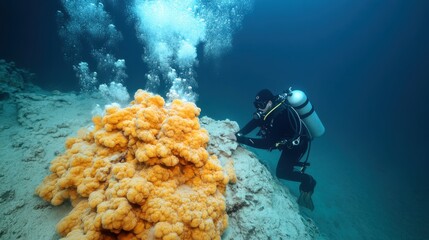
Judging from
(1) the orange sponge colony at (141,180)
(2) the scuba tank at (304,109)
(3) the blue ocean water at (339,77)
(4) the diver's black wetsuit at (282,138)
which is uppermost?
(3) the blue ocean water at (339,77)

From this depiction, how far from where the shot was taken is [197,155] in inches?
106

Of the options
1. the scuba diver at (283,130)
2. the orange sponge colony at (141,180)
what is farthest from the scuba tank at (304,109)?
the orange sponge colony at (141,180)

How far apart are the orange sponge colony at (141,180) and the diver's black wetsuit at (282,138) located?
6.21ft

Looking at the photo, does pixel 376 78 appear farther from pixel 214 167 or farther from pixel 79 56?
pixel 214 167

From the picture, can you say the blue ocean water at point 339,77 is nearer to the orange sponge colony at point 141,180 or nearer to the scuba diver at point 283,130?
the scuba diver at point 283,130

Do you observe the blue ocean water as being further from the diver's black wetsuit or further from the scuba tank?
the scuba tank

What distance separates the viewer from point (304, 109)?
5.86 meters

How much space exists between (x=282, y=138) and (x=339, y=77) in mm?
142670

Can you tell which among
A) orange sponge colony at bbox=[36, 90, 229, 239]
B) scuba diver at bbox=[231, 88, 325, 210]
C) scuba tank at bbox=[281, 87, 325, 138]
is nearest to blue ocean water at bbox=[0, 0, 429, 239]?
scuba diver at bbox=[231, 88, 325, 210]

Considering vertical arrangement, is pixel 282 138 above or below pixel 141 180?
above

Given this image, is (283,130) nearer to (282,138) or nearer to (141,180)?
(282,138)

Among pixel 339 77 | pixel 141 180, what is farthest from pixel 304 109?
pixel 339 77

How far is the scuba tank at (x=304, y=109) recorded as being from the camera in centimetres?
572

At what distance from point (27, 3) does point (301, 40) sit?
107m
